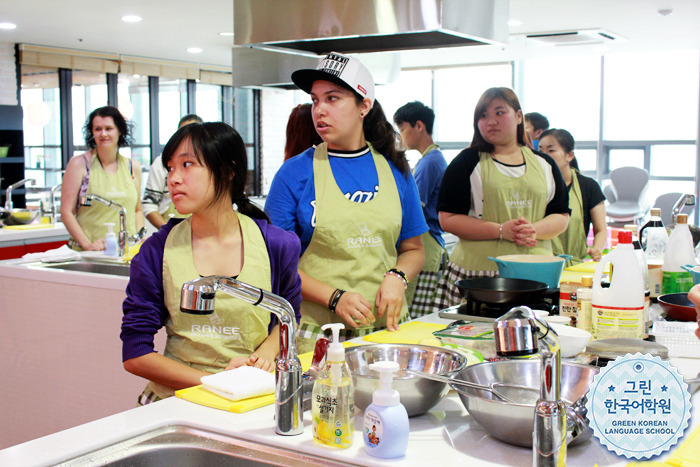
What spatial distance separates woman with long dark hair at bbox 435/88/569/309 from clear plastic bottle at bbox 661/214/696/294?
27.8 inches

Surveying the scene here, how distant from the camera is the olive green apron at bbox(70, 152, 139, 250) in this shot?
468cm

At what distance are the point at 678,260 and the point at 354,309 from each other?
47.2 inches

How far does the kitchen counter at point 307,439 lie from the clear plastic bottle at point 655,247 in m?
1.13

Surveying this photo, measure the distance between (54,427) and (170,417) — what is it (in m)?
2.20

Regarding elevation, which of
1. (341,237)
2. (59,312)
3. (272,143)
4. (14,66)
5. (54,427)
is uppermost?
(14,66)

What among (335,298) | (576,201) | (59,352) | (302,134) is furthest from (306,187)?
(576,201)

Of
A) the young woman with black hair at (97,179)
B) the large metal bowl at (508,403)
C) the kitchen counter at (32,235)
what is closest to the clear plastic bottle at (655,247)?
the large metal bowl at (508,403)

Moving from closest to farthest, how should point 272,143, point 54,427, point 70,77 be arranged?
point 54,427 < point 70,77 < point 272,143

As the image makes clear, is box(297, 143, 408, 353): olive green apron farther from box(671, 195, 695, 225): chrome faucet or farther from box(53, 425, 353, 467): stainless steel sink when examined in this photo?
box(671, 195, 695, 225): chrome faucet

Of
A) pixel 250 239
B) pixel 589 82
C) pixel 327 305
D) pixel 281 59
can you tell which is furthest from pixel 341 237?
pixel 589 82

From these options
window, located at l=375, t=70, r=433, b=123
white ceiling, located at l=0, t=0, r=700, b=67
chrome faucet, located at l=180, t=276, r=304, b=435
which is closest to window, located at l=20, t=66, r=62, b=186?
white ceiling, located at l=0, t=0, r=700, b=67

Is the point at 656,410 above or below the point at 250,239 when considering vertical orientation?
below

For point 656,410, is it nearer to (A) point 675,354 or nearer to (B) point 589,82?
(A) point 675,354

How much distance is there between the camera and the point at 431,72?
12094mm
